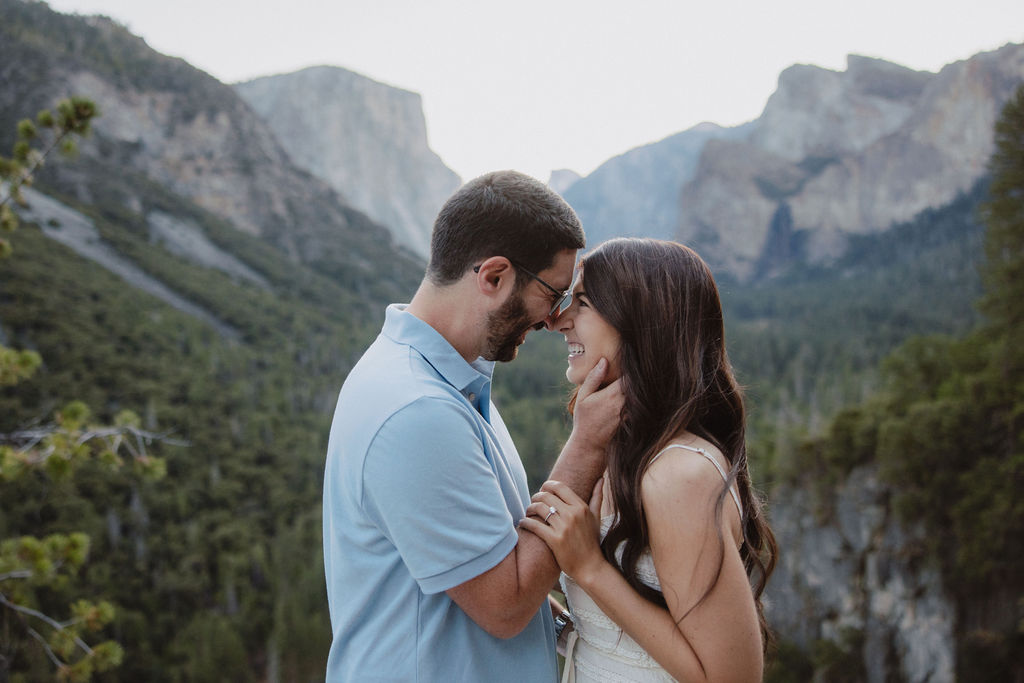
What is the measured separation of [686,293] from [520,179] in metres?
0.66

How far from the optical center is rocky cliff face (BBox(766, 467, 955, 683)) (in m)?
17.6

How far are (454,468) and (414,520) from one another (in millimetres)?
157

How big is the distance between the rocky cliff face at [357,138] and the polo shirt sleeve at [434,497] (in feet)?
488

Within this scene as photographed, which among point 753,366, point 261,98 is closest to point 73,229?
point 753,366

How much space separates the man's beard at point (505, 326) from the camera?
209 cm

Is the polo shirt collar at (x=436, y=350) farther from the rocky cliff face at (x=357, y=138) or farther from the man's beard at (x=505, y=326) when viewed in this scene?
the rocky cliff face at (x=357, y=138)

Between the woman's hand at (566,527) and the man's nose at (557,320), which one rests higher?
the man's nose at (557,320)

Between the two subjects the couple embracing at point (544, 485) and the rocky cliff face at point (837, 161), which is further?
the rocky cliff face at point (837, 161)

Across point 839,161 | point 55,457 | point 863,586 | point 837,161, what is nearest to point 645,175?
point 837,161

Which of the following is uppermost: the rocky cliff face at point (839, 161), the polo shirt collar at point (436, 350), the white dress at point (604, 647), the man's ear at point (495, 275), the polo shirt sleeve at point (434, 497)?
the rocky cliff face at point (839, 161)

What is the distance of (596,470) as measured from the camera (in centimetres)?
200

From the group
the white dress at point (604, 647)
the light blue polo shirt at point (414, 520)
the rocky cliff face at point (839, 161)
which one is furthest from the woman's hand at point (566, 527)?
the rocky cliff face at point (839, 161)

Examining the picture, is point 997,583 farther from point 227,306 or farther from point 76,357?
point 227,306

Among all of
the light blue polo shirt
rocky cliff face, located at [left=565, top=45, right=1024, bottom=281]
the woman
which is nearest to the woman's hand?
the woman
